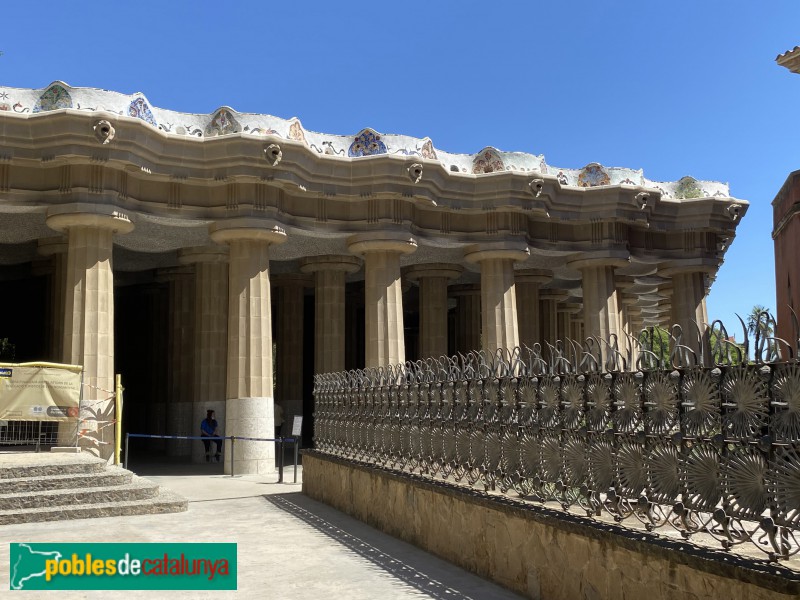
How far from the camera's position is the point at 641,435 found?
5.82m

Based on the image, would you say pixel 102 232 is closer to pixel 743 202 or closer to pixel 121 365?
pixel 121 365

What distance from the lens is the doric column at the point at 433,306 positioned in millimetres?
28172

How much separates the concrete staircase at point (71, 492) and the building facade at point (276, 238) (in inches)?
195

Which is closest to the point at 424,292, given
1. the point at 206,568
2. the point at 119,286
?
the point at 119,286

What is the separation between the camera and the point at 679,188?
28.3 m

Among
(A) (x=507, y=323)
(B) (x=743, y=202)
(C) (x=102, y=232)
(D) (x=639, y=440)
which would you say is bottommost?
(D) (x=639, y=440)

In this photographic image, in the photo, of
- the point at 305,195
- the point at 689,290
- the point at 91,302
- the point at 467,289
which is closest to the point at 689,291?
the point at 689,290

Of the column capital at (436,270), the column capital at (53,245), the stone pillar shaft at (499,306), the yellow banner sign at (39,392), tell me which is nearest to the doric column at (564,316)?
the column capital at (436,270)

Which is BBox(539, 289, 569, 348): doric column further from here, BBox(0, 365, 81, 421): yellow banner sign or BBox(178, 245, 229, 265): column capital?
BBox(0, 365, 81, 421): yellow banner sign

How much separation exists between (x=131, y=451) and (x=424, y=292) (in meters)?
11.6

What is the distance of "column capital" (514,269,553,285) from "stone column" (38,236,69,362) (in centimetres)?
1492

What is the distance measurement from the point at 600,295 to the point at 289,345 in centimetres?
1078

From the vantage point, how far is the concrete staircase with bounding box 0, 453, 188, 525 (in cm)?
1223

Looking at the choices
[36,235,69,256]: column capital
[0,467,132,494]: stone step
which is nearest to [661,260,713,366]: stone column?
[36,235,69,256]: column capital
